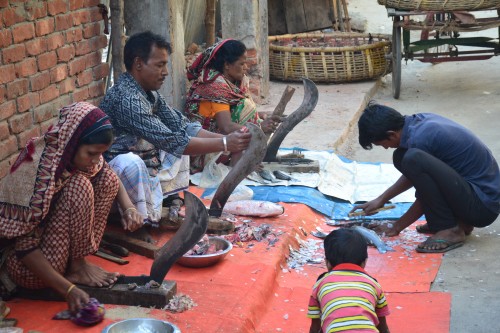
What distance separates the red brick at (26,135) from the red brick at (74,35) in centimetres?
70

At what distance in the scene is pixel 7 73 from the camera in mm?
4070

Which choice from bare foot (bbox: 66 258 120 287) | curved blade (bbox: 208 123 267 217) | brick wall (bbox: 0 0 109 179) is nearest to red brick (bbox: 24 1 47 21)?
brick wall (bbox: 0 0 109 179)

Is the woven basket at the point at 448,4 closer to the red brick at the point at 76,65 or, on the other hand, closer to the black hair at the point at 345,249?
the red brick at the point at 76,65

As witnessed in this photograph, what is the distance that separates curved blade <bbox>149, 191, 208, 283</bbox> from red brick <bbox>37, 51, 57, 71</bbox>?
1.41 meters

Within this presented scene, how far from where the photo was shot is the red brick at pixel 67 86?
4742 mm

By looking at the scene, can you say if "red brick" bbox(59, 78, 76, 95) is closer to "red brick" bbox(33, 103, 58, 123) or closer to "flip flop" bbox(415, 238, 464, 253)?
"red brick" bbox(33, 103, 58, 123)

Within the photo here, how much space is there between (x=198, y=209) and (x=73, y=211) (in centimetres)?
54

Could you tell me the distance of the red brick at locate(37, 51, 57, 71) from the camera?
176 inches

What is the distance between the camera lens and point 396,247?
495cm

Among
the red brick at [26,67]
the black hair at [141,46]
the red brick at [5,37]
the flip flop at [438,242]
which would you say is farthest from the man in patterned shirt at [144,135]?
the flip flop at [438,242]

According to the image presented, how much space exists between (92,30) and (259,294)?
7.31 ft

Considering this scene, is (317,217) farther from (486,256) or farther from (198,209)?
(198,209)

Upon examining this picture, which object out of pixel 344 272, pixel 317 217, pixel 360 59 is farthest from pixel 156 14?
pixel 360 59

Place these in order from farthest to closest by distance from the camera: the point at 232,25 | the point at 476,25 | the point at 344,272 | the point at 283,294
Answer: the point at 476,25, the point at 232,25, the point at 283,294, the point at 344,272
